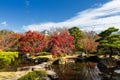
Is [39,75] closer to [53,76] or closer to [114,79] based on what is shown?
[53,76]

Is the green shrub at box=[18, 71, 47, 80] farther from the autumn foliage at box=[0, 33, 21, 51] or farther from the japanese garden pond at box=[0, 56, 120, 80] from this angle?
the autumn foliage at box=[0, 33, 21, 51]

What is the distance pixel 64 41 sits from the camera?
3675 centimetres

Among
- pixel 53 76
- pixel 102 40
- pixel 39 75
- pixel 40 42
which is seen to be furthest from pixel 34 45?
pixel 39 75

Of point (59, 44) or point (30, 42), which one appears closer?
point (59, 44)

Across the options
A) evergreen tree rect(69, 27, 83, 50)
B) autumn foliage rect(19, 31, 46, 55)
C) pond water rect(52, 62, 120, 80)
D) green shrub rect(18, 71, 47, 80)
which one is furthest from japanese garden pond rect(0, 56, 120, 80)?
evergreen tree rect(69, 27, 83, 50)

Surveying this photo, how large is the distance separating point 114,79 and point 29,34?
2241cm

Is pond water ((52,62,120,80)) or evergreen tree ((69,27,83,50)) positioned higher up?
evergreen tree ((69,27,83,50))

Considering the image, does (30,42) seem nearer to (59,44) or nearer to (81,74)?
(59,44)

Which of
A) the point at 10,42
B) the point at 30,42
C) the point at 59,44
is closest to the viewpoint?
the point at 59,44

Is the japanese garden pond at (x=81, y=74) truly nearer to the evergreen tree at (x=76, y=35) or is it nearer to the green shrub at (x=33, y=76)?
the green shrub at (x=33, y=76)

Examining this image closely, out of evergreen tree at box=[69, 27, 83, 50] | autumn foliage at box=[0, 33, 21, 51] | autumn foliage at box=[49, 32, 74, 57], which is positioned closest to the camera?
autumn foliage at box=[49, 32, 74, 57]

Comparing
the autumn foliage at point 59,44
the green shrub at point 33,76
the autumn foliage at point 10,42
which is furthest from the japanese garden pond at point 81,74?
the autumn foliage at point 10,42

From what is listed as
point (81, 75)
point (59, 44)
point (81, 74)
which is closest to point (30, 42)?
point (59, 44)

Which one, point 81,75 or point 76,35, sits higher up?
point 76,35
